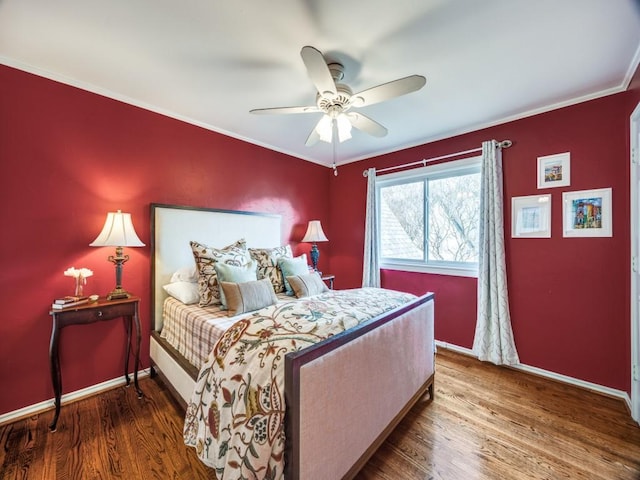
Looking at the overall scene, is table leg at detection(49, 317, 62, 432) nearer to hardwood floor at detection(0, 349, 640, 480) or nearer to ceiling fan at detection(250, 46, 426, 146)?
hardwood floor at detection(0, 349, 640, 480)

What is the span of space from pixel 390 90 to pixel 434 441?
2293mm

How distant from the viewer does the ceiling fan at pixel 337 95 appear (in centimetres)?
148

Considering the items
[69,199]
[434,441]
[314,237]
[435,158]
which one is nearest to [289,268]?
[314,237]

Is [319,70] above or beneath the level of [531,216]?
above

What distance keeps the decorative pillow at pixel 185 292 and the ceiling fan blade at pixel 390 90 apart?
2032 millimetres

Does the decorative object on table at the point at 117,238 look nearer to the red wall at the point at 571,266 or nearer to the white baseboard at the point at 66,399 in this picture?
the white baseboard at the point at 66,399

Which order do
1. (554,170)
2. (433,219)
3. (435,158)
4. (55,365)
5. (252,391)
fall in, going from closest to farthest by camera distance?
(252,391)
(55,365)
(554,170)
(435,158)
(433,219)


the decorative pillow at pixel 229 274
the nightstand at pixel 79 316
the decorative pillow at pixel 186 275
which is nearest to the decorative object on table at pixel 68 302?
the nightstand at pixel 79 316

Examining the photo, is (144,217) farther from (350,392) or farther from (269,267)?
(350,392)

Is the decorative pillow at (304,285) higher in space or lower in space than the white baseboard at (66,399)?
higher

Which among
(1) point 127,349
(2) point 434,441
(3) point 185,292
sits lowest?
(2) point 434,441

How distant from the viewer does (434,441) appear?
1725 millimetres

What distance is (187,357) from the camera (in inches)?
75.6

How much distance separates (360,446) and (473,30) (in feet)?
8.16
